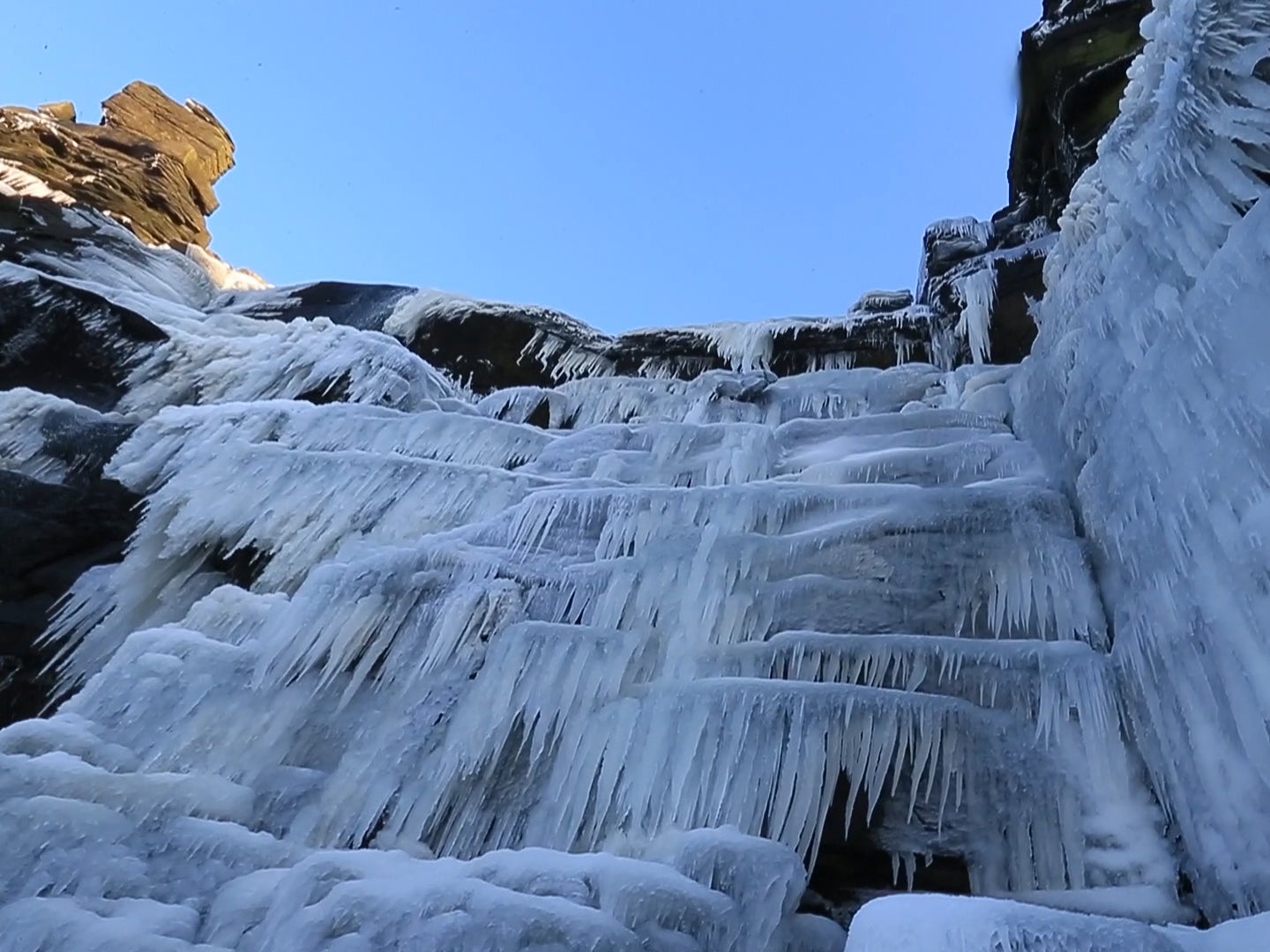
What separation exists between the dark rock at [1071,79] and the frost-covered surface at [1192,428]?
6252 mm

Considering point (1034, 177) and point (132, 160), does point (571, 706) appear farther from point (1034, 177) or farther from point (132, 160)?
point (132, 160)

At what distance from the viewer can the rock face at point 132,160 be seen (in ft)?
33.6

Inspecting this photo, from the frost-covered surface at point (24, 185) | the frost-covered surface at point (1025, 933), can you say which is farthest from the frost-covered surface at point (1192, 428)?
the frost-covered surface at point (24, 185)

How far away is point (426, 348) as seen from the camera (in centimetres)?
806

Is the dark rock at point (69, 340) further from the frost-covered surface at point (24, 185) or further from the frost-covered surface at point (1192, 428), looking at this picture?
the frost-covered surface at point (1192, 428)

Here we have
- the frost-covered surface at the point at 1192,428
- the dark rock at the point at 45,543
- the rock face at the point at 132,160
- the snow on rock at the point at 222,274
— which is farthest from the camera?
the rock face at the point at 132,160

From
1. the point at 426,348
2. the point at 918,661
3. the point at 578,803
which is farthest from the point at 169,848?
the point at 426,348

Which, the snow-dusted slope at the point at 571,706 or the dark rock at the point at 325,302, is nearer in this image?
the snow-dusted slope at the point at 571,706

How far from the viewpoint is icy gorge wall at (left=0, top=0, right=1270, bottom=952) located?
7.14 feet

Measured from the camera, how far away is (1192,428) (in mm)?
2447

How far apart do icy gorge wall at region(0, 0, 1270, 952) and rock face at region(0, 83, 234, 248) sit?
6030 millimetres

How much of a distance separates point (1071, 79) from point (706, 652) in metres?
8.80

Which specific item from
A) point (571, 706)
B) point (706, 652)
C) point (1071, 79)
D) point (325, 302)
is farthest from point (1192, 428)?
point (1071, 79)

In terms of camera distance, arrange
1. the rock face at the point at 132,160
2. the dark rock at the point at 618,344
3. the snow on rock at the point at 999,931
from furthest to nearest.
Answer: the rock face at the point at 132,160 → the dark rock at the point at 618,344 → the snow on rock at the point at 999,931
